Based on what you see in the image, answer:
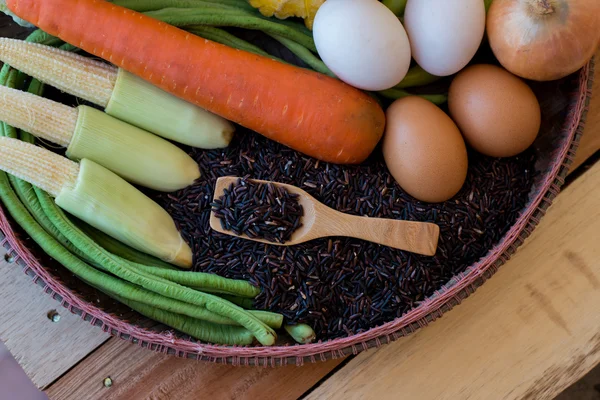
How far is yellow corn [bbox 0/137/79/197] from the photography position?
0.85m

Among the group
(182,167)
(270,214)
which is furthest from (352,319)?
(182,167)

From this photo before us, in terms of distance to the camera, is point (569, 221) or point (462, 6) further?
point (569, 221)

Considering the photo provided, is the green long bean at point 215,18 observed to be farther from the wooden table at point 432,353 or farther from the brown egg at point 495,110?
the wooden table at point 432,353

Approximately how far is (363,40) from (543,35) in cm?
27

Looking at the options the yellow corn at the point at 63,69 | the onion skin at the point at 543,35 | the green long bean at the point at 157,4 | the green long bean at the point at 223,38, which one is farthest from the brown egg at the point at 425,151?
the yellow corn at the point at 63,69

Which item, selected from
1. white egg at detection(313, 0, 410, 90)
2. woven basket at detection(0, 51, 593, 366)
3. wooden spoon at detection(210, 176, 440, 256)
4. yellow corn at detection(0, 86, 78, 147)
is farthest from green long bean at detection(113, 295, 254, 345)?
white egg at detection(313, 0, 410, 90)

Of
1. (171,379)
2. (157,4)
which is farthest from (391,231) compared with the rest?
(157,4)

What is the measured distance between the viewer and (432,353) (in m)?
0.93

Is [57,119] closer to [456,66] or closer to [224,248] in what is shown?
[224,248]

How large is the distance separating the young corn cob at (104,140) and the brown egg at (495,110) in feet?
1.56

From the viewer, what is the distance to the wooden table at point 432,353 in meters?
0.93

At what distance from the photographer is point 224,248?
94cm

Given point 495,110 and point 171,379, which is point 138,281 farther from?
point 495,110

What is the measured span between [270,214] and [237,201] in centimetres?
6
